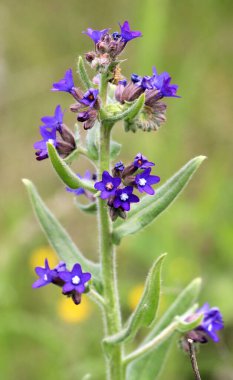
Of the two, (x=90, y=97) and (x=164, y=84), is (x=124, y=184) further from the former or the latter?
(x=164, y=84)

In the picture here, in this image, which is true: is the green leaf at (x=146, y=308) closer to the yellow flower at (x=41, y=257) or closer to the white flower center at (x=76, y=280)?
the white flower center at (x=76, y=280)

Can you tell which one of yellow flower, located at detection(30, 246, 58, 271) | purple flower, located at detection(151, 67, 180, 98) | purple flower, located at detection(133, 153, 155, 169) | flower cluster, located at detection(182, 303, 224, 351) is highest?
yellow flower, located at detection(30, 246, 58, 271)

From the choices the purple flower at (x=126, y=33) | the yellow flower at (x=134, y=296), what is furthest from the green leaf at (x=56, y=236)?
the yellow flower at (x=134, y=296)

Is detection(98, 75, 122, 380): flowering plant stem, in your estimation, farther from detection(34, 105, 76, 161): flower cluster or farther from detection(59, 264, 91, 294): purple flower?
detection(59, 264, 91, 294): purple flower

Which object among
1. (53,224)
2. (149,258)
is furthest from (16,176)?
(53,224)

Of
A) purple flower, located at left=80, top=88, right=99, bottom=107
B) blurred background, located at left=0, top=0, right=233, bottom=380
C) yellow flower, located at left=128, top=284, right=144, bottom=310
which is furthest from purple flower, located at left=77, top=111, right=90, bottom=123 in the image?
yellow flower, located at left=128, top=284, right=144, bottom=310
